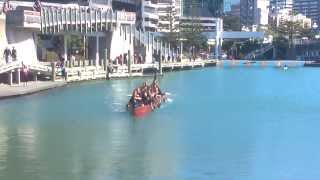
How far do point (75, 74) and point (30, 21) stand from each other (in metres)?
7.79

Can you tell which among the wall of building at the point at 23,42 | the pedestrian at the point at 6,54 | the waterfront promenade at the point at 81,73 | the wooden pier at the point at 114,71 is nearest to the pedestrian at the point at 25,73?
the waterfront promenade at the point at 81,73

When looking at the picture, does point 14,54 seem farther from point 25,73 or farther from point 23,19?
point 25,73

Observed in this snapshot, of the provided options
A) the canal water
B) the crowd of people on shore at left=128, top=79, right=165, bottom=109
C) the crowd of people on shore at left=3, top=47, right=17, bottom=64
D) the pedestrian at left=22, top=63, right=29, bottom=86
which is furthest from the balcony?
the crowd of people on shore at left=128, top=79, right=165, bottom=109

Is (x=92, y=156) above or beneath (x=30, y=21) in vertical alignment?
beneath

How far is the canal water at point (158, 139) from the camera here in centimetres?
3103

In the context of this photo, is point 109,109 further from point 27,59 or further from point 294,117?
point 27,59

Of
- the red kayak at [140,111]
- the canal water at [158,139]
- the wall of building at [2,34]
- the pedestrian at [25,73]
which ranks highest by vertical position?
the wall of building at [2,34]

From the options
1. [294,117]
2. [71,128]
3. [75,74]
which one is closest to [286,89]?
[75,74]

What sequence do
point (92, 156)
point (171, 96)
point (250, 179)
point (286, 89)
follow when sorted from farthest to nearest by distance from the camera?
point (286, 89)
point (171, 96)
point (92, 156)
point (250, 179)

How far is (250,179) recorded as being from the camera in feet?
97.4

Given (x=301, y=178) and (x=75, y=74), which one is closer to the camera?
(x=301, y=178)

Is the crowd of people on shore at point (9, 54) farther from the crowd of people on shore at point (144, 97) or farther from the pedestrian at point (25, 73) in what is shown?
the crowd of people on shore at point (144, 97)

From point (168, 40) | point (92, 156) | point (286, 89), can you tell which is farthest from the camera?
point (168, 40)

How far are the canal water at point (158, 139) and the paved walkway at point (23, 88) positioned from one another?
0.95m
